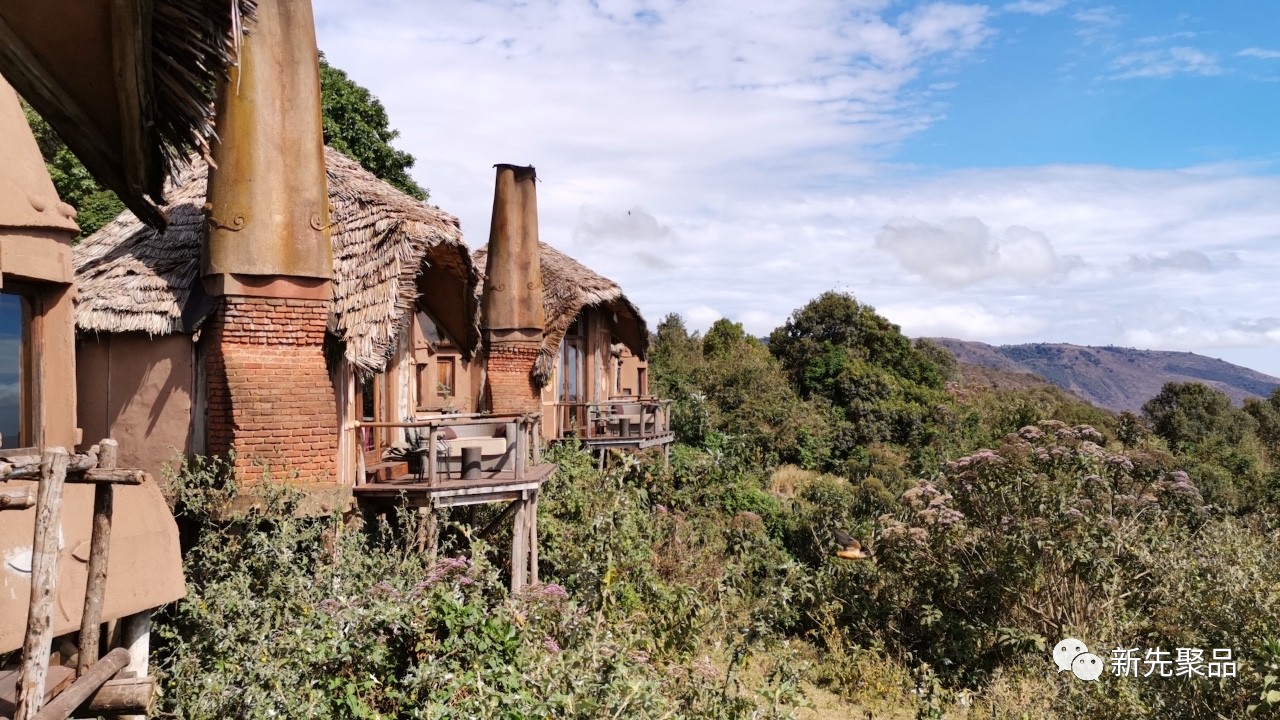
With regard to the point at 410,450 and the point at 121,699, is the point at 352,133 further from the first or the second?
the point at 121,699

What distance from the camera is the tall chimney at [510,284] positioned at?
52.5ft

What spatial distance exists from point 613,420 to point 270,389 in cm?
1057

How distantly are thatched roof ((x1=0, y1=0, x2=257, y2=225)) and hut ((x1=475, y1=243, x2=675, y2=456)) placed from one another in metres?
11.6

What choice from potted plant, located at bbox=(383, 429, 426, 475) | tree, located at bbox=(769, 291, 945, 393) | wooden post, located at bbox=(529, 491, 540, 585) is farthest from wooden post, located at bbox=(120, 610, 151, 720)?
tree, located at bbox=(769, 291, 945, 393)

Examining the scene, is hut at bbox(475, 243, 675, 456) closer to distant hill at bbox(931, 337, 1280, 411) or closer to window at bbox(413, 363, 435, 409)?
window at bbox(413, 363, 435, 409)

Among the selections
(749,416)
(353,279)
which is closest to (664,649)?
(353,279)

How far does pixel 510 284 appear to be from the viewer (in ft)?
52.5

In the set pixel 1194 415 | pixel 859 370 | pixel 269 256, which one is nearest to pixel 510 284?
pixel 269 256

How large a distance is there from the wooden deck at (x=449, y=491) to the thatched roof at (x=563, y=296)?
6.68 metres

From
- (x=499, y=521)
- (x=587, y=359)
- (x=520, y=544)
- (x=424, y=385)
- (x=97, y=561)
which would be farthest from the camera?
(x=587, y=359)

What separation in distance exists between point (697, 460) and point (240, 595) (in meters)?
12.8

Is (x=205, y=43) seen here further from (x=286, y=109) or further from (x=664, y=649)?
(x=664, y=649)

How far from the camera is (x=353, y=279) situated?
972cm

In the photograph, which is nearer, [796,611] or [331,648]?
[331,648]
